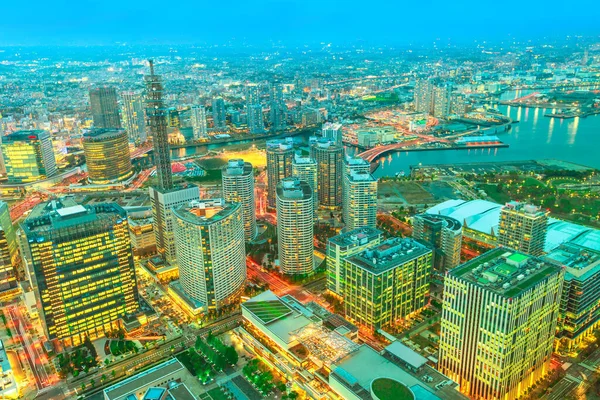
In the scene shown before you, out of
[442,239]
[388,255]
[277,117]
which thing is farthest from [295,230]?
[277,117]

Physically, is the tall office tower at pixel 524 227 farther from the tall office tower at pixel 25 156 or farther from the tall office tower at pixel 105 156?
the tall office tower at pixel 25 156

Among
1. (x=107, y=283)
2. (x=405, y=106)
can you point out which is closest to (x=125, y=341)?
(x=107, y=283)

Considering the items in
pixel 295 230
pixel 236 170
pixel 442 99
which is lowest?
pixel 295 230

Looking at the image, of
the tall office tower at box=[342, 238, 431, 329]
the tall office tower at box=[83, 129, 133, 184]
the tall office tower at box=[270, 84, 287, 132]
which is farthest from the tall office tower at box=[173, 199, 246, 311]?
the tall office tower at box=[270, 84, 287, 132]

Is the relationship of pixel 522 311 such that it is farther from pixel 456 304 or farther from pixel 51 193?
pixel 51 193

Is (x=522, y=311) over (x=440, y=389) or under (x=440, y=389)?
over

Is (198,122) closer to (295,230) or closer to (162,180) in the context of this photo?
(162,180)

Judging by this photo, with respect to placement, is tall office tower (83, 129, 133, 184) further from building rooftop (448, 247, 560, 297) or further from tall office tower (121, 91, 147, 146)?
building rooftop (448, 247, 560, 297)

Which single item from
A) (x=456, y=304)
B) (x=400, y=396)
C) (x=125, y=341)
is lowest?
(x=125, y=341)
